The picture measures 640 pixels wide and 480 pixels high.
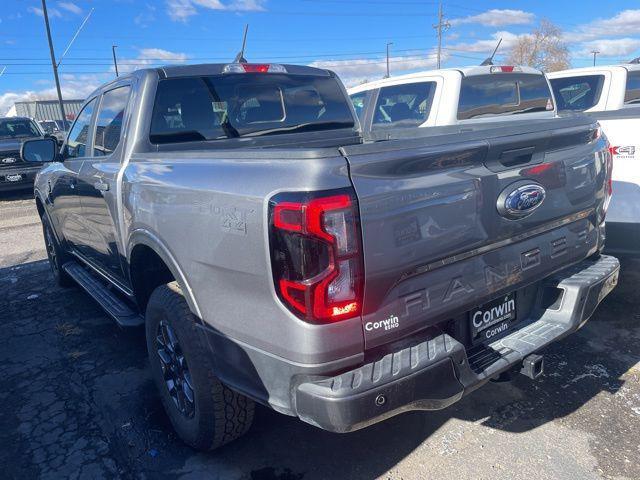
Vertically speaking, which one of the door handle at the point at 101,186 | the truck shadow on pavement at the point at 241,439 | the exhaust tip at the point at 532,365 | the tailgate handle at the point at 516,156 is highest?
the tailgate handle at the point at 516,156

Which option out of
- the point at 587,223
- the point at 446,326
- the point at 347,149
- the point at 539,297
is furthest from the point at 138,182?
the point at 587,223

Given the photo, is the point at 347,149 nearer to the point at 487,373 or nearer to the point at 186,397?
the point at 487,373

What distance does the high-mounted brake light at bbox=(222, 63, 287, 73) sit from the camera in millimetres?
3635

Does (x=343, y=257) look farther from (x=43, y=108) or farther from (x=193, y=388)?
(x=43, y=108)

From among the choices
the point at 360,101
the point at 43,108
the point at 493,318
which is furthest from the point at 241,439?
the point at 43,108

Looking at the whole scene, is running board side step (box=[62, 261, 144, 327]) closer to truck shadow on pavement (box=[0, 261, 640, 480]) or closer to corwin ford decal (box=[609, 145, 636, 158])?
truck shadow on pavement (box=[0, 261, 640, 480])

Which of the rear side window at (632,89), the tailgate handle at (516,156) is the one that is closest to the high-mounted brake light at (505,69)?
the rear side window at (632,89)

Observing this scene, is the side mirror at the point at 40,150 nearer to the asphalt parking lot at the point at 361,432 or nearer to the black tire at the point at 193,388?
the asphalt parking lot at the point at 361,432

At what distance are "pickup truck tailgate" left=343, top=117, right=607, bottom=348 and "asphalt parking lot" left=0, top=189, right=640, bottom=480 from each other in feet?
2.93

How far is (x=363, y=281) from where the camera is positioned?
191cm

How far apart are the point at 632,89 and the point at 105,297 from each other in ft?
23.9

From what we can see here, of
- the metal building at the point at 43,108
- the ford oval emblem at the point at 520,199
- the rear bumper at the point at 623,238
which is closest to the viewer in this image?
the ford oval emblem at the point at 520,199

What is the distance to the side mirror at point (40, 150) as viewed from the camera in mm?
4766

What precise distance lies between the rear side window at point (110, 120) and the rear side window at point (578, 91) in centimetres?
604
